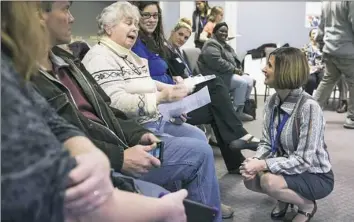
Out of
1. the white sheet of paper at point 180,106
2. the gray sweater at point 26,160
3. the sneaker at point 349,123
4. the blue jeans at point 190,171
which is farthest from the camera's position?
the sneaker at point 349,123

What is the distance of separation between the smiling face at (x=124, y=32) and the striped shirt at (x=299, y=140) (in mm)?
755

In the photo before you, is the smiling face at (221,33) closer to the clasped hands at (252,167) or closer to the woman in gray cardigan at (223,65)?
the woman in gray cardigan at (223,65)

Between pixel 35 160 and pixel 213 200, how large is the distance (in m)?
1.13

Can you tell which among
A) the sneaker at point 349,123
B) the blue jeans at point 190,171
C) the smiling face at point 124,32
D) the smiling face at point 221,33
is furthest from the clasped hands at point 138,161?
the sneaker at point 349,123

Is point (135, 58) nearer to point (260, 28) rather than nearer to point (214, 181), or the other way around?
point (214, 181)

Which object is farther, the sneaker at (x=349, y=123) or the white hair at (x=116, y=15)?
the sneaker at (x=349, y=123)

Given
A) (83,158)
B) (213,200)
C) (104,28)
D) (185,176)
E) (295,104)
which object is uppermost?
(104,28)

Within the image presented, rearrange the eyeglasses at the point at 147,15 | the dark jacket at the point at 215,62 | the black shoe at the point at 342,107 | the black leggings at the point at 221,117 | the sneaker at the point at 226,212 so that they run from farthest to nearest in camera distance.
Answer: the black shoe at the point at 342,107
the dark jacket at the point at 215,62
the black leggings at the point at 221,117
the eyeglasses at the point at 147,15
the sneaker at the point at 226,212

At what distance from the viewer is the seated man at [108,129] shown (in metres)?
1.28

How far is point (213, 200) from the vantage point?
5.53 ft

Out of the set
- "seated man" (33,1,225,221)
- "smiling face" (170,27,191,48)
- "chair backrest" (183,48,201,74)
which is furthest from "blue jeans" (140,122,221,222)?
"chair backrest" (183,48,201,74)

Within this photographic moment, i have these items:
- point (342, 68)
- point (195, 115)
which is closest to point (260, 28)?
point (342, 68)

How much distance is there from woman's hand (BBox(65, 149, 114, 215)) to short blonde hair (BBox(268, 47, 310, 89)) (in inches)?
55.8

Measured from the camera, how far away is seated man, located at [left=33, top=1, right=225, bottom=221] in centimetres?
128
